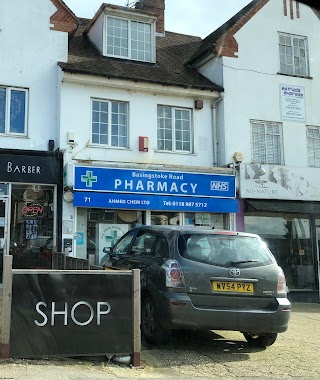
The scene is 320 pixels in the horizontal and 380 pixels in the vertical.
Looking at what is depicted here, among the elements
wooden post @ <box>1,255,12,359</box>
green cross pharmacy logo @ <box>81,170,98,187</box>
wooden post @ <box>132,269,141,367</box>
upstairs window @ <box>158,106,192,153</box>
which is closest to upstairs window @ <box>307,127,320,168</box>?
upstairs window @ <box>158,106,192,153</box>

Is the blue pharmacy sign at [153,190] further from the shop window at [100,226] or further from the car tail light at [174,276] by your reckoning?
the car tail light at [174,276]

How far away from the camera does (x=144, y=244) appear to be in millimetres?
7430

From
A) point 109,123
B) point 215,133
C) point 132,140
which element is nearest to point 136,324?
point 132,140

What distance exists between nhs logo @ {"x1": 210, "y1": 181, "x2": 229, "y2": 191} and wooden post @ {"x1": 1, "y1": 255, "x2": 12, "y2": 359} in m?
9.66

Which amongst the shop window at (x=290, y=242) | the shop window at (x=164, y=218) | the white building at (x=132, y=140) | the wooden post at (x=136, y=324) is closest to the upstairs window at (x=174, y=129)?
the white building at (x=132, y=140)

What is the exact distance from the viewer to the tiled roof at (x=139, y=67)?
547 inches

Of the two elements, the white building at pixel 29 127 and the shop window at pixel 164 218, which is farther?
the shop window at pixel 164 218

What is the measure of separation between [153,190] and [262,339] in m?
7.19

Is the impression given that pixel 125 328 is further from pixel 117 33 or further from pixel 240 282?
pixel 117 33

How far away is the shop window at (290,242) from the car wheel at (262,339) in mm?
7556

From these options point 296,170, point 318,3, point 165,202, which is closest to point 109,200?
point 165,202

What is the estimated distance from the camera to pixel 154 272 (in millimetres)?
6625

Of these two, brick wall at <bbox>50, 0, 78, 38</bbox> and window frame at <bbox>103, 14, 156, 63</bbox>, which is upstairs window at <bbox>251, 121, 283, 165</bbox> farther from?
brick wall at <bbox>50, 0, 78, 38</bbox>

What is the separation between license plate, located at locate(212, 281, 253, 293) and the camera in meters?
6.38
